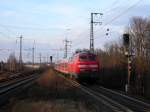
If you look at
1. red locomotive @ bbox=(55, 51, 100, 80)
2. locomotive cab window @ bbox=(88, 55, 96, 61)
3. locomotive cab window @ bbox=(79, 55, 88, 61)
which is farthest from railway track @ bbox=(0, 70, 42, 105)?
locomotive cab window @ bbox=(88, 55, 96, 61)

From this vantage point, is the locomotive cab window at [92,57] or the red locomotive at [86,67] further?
the locomotive cab window at [92,57]

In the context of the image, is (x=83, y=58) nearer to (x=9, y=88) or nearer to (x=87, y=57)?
(x=87, y=57)

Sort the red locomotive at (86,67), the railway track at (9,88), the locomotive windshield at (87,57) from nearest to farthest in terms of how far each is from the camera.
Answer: the railway track at (9,88), the red locomotive at (86,67), the locomotive windshield at (87,57)

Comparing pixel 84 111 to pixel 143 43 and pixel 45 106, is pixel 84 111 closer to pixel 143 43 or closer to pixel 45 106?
pixel 45 106

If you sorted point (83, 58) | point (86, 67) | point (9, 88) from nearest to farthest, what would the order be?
point (9, 88)
point (86, 67)
point (83, 58)

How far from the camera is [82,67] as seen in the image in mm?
38562

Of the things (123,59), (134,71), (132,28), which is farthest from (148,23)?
(134,71)

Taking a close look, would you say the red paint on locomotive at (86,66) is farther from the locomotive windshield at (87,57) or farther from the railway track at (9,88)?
the railway track at (9,88)

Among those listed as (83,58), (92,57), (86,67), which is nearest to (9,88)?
(86,67)

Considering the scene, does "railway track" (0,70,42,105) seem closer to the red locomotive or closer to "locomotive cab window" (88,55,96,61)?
the red locomotive

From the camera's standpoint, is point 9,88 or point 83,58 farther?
point 83,58

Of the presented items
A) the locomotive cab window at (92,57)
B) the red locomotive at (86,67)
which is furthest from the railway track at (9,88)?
the locomotive cab window at (92,57)

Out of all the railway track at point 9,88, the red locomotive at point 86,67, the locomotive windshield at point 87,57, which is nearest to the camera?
the railway track at point 9,88

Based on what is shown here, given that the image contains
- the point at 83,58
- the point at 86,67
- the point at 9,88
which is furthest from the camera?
the point at 83,58
